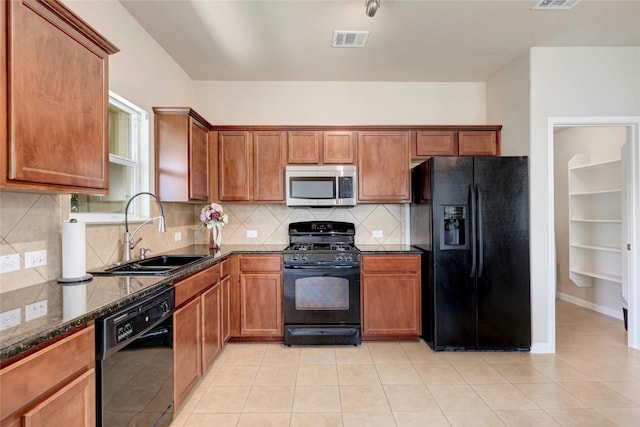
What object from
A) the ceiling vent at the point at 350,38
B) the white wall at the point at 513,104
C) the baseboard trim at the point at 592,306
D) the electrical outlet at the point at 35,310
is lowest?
the baseboard trim at the point at 592,306

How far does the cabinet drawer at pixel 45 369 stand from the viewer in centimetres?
89

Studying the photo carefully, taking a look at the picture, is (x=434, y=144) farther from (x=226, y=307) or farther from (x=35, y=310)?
(x=35, y=310)

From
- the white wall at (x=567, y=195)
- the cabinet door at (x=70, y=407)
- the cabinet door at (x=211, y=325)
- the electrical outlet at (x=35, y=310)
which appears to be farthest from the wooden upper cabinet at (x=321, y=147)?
the white wall at (x=567, y=195)

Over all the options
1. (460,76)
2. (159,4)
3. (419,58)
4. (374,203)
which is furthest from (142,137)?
(460,76)

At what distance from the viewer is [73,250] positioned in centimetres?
169

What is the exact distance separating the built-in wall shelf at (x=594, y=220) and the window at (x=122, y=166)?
504 cm

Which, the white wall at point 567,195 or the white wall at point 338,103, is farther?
the white wall at point 567,195

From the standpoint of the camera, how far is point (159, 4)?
2.41 m

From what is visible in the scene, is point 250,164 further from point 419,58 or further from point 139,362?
point 139,362

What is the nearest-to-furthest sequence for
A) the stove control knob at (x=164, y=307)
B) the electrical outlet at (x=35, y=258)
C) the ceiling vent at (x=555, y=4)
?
1. the electrical outlet at (x=35, y=258)
2. the stove control knob at (x=164, y=307)
3. the ceiling vent at (x=555, y=4)

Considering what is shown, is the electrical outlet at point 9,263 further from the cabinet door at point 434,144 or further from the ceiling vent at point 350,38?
the cabinet door at point 434,144

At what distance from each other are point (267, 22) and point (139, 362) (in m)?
2.56

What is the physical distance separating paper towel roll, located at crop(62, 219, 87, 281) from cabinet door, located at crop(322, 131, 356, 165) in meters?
2.33

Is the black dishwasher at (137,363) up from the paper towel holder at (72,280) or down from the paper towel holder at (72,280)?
down
